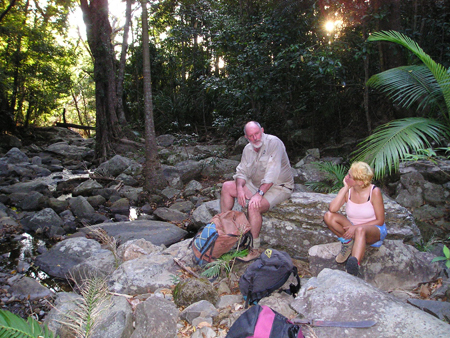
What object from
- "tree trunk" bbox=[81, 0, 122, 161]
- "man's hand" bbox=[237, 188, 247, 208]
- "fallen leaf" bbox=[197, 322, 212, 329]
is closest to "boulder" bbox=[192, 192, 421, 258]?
"man's hand" bbox=[237, 188, 247, 208]

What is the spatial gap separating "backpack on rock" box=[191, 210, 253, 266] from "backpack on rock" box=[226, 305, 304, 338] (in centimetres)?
133

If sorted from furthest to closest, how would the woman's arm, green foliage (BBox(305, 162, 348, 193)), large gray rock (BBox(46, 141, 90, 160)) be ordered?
large gray rock (BBox(46, 141, 90, 160)), green foliage (BBox(305, 162, 348, 193)), the woman's arm

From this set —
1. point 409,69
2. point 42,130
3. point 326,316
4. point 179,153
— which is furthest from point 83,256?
point 42,130

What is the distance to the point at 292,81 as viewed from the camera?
892 centimetres

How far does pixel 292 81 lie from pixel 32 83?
16651 millimetres

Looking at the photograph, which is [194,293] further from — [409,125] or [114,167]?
[114,167]

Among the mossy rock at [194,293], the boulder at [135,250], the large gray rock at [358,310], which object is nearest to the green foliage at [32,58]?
the boulder at [135,250]

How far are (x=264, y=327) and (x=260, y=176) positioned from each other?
2257 mm

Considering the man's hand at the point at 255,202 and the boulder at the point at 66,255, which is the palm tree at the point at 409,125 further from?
the boulder at the point at 66,255

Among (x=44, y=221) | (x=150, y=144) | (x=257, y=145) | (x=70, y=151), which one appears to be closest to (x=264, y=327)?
(x=257, y=145)

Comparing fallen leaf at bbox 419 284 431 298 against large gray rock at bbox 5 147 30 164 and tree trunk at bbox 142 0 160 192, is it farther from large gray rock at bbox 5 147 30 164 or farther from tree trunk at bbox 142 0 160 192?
large gray rock at bbox 5 147 30 164

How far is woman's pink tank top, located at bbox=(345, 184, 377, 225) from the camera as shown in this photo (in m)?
3.18

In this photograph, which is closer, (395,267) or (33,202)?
(395,267)

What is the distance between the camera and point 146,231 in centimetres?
596
